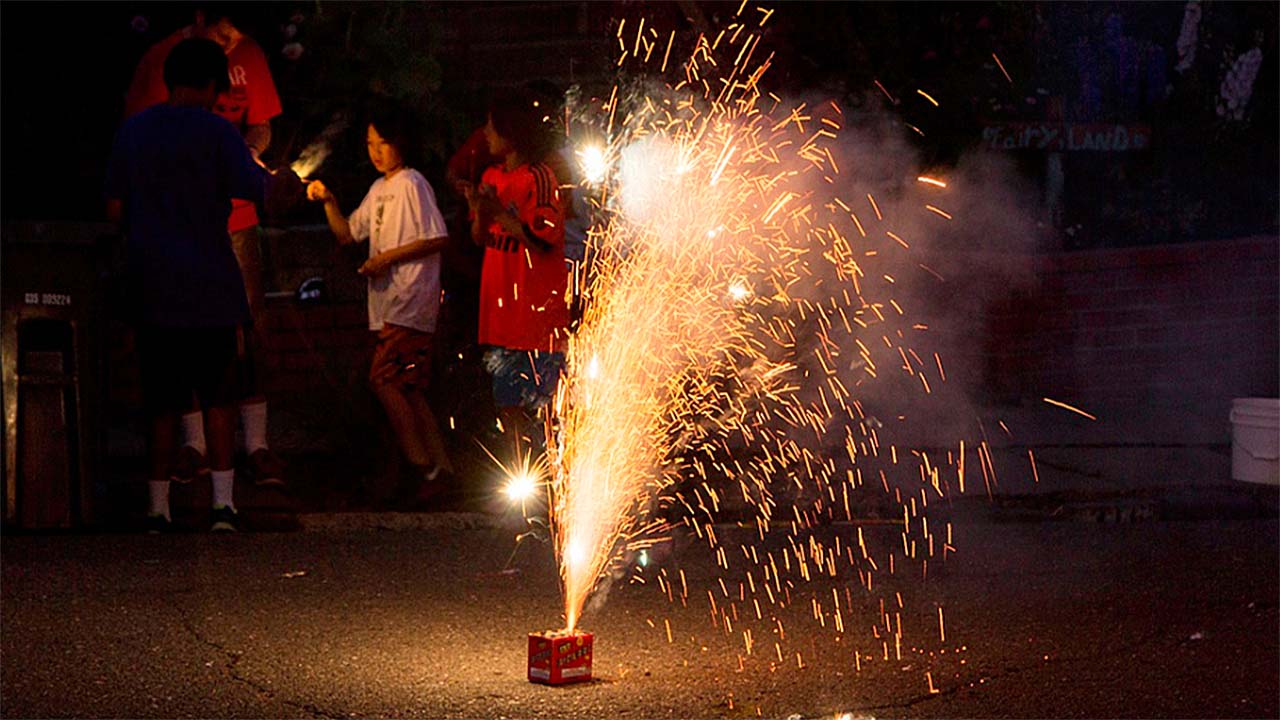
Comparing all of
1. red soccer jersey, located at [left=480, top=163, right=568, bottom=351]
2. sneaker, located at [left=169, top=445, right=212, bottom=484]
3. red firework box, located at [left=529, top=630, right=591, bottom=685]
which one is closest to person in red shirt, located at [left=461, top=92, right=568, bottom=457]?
red soccer jersey, located at [left=480, top=163, right=568, bottom=351]

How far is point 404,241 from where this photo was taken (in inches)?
327

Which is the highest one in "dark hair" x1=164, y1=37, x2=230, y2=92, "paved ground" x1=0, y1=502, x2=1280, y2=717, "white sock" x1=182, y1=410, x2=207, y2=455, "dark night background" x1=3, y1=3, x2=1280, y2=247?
"dark night background" x1=3, y1=3, x2=1280, y2=247

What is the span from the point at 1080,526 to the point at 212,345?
152 inches

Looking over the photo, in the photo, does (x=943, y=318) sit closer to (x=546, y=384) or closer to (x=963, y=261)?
(x=963, y=261)

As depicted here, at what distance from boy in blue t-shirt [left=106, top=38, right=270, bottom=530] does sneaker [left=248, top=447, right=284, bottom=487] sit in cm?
51

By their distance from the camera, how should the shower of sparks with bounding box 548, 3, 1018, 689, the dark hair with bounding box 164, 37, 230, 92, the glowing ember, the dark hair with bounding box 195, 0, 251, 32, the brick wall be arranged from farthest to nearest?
the brick wall < the dark hair with bounding box 195, 0, 251, 32 < the glowing ember < the dark hair with bounding box 164, 37, 230, 92 < the shower of sparks with bounding box 548, 3, 1018, 689

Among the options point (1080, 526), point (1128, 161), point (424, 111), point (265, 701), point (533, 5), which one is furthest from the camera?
point (1128, 161)

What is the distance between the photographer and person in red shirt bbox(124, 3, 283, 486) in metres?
8.39

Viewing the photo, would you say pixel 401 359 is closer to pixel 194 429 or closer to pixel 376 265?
pixel 376 265

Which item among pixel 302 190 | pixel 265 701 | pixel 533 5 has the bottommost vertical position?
pixel 265 701

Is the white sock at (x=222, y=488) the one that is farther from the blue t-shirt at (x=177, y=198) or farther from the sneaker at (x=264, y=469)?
the blue t-shirt at (x=177, y=198)

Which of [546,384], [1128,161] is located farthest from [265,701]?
[1128,161]

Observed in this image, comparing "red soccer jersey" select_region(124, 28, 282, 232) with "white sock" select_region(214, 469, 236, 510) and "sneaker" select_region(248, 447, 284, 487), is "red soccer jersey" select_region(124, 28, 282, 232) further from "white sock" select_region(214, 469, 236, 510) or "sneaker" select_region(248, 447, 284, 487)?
"white sock" select_region(214, 469, 236, 510)

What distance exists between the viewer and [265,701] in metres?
5.07
